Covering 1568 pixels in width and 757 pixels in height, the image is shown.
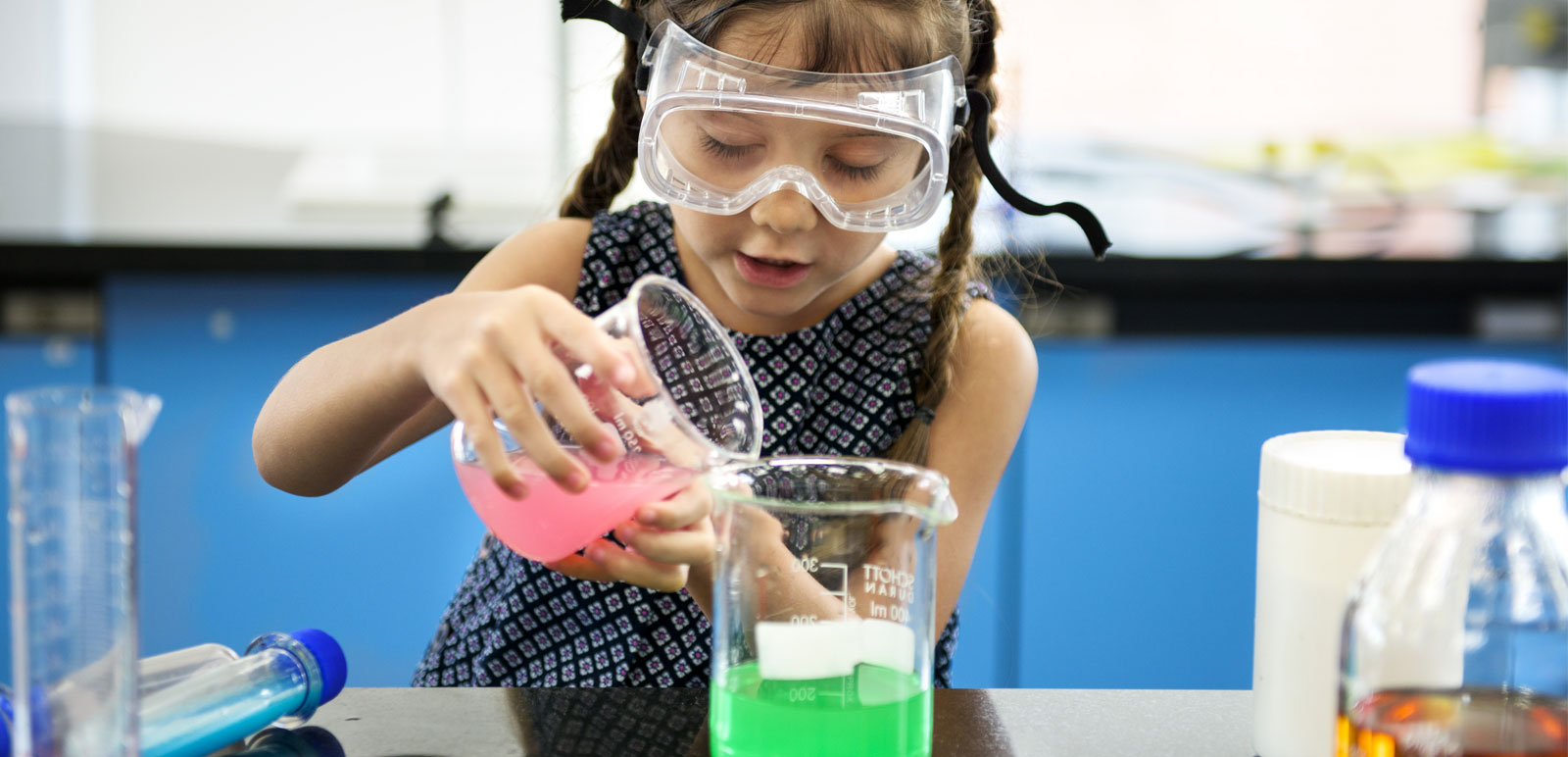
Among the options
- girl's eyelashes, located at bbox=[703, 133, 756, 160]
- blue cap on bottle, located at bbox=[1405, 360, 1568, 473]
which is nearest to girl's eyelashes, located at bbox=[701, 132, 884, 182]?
girl's eyelashes, located at bbox=[703, 133, 756, 160]

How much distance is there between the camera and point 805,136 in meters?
1.10

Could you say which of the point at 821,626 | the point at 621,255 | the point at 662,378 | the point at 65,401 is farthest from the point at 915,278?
the point at 65,401

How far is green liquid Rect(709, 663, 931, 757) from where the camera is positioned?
685mm

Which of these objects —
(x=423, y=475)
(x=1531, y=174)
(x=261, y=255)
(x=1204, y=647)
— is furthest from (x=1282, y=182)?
(x=261, y=255)

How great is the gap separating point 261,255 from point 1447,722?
1.87 meters

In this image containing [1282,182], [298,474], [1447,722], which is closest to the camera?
[1447,722]

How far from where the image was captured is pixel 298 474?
45.0 inches

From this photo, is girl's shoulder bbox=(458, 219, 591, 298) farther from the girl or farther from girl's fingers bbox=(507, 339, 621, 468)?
girl's fingers bbox=(507, 339, 621, 468)

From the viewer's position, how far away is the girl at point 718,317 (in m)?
0.79

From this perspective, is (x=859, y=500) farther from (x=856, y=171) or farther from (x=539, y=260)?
(x=539, y=260)

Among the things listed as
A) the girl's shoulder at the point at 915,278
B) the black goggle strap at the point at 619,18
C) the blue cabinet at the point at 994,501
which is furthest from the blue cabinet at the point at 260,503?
the black goggle strap at the point at 619,18

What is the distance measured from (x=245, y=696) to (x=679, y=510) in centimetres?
26

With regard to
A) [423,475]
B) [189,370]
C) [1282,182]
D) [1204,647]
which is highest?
[1282,182]

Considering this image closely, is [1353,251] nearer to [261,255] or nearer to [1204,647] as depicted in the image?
[1204,647]
